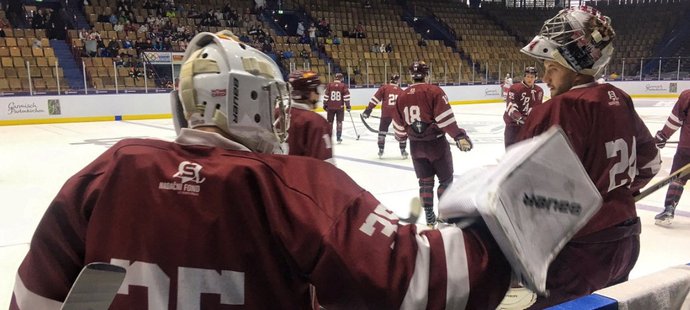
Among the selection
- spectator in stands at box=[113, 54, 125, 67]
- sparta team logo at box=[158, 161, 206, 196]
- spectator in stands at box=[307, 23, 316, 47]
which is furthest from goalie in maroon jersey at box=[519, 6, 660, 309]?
spectator in stands at box=[307, 23, 316, 47]

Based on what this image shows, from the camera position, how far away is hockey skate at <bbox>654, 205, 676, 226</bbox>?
14.6 feet

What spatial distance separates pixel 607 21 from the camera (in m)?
1.87

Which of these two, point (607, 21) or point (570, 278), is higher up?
point (607, 21)

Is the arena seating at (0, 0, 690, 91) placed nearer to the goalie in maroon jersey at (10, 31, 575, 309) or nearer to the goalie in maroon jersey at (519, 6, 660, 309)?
the goalie in maroon jersey at (519, 6, 660, 309)

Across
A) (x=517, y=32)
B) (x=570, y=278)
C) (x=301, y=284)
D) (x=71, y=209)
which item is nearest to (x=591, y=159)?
(x=570, y=278)

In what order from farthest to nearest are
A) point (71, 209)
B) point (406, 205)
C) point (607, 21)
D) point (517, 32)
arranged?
point (517, 32), point (406, 205), point (607, 21), point (71, 209)

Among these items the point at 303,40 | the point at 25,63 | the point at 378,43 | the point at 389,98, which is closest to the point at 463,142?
the point at 389,98

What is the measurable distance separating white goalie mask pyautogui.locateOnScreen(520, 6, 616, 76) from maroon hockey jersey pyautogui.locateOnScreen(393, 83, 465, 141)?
263 centimetres

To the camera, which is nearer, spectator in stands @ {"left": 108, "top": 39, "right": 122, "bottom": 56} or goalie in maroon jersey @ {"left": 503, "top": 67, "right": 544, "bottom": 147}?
goalie in maroon jersey @ {"left": 503, "top": 67, "right": 544, "bottom": 147}

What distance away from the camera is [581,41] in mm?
1799

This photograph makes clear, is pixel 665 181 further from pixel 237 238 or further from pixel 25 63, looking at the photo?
pixel 25 63

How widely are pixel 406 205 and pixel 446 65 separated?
1673 centimetres

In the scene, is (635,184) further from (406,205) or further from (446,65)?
(446,65)

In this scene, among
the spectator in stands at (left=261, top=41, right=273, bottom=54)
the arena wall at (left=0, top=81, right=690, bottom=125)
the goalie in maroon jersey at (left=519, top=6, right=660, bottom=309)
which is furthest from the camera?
the spectator in stands at (left=261, top=41, right=273, bottom=54)
